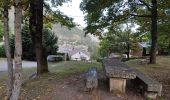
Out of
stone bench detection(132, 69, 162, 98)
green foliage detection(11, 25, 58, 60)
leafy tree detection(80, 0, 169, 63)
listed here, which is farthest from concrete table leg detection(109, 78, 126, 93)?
green foliage detection(11, 25, 58, 60)

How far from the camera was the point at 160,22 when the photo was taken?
2247 cm

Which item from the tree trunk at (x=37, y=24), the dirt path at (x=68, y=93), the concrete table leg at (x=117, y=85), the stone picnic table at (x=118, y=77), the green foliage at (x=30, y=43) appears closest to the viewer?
the dirt path at (x=68, y=93)

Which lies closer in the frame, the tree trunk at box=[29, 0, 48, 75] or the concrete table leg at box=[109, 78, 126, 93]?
the concrete table leg at box=[109, 78, 126, 93]

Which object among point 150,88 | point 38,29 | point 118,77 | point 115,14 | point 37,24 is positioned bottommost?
point 150,88

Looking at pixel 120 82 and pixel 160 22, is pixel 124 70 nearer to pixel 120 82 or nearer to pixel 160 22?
pixel 120 82

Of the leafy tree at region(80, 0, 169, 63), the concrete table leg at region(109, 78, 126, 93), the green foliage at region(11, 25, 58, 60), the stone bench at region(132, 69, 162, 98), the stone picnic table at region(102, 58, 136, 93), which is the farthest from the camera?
the green foliage at region(11, 25, 58, 60)

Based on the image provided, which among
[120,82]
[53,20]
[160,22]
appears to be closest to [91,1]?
[53,20]

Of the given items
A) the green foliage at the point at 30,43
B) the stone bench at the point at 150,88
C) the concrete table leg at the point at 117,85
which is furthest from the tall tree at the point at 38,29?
the green foliage at the point at 30,43

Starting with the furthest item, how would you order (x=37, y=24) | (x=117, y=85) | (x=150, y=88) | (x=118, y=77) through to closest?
(x=37, y=24) → (x=117, y=85) → (x=118, y=77) → (x=150, y=88)

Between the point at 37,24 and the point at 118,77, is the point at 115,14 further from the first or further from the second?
the point at 118,77

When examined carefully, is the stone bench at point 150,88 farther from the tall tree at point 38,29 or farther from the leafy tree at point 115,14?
the leafy tree at point 115,14

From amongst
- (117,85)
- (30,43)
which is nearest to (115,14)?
(117,85)

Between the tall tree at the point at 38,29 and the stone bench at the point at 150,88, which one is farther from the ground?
the tall tree at the point at 38,29

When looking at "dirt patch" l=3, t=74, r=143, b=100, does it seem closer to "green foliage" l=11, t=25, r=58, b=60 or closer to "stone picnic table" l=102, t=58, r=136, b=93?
"stone picnic table" l=102, t=58, r=136, b=93
